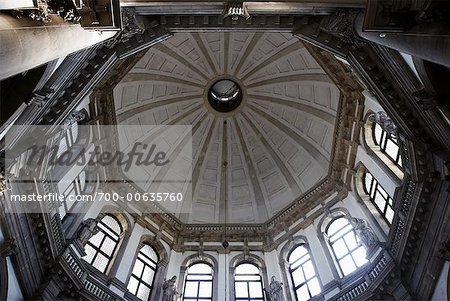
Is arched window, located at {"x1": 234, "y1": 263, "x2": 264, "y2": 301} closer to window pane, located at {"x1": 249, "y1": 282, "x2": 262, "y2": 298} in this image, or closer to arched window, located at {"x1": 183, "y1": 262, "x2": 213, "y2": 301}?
window pane, located at {"x1": 249, "y1": 282, "x2": 262, "y2": 298}

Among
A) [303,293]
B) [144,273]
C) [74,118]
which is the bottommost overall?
[303,293]

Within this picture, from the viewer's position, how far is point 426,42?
21.6ft

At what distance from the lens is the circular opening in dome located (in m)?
26.0

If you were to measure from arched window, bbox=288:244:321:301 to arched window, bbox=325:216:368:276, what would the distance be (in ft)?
4.15

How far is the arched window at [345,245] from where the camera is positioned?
15164 millimetres

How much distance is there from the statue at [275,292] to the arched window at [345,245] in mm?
2593

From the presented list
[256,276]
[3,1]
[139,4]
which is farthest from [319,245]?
[3,1]

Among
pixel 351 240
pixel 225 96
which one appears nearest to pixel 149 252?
pixel 351 240

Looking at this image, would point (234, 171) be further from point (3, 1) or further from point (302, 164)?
point (3, 1)

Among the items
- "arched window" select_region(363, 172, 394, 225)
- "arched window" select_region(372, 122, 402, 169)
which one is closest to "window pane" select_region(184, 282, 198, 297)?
"arched window" select_region(363, 172, 394, 225)

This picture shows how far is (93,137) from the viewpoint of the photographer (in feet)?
54.8

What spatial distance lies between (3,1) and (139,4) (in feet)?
15.8

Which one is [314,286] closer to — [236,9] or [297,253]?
[297,253]

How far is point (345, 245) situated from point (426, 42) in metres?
11.2
